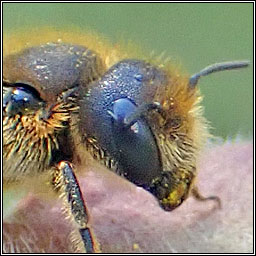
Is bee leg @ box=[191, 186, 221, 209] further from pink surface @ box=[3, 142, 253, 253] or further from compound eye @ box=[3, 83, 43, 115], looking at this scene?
compound eye @ box=[3, 83, 43, 115]

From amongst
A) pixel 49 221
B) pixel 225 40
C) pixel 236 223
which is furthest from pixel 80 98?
pixel 225 40

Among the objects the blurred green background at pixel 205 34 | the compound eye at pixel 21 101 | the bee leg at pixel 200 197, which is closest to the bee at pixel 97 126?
the compound eye at pixel 21 101

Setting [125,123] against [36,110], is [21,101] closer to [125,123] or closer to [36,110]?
[36,110]

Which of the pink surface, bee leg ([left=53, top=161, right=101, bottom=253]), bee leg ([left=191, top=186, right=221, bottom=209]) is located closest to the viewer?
bee leg ([left=53, top=161, right=101, bottom=253])

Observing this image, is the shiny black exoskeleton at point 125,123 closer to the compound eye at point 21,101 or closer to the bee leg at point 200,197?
the compound eye at point 21,101

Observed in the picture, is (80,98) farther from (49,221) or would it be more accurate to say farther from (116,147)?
(49,221)

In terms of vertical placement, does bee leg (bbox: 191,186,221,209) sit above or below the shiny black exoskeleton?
below

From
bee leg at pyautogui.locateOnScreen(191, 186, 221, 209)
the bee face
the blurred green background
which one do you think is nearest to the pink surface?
bee leg at pyautogui.locateOnScreen(191, 186, 221, 209)
